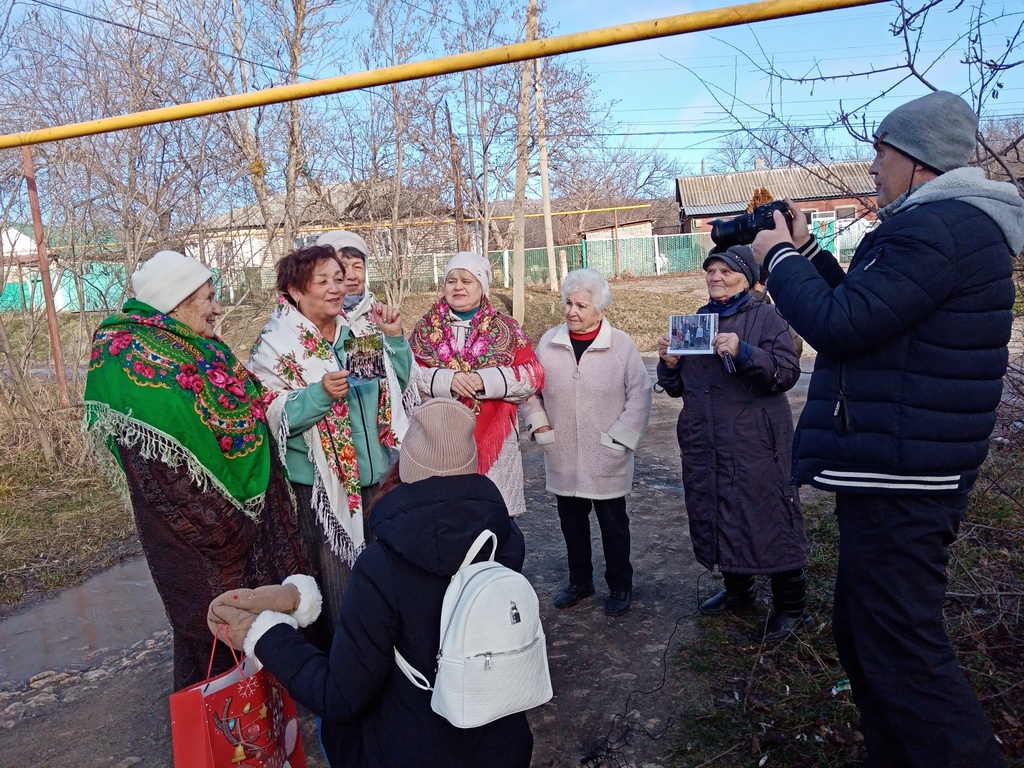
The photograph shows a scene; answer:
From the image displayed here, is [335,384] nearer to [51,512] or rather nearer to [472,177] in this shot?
[51,512]

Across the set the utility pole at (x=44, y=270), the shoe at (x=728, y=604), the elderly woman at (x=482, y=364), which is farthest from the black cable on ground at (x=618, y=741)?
the utility pole at (x=44, y=270)

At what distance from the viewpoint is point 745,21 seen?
2814 mm

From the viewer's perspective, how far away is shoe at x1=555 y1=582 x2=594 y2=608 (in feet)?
13.5

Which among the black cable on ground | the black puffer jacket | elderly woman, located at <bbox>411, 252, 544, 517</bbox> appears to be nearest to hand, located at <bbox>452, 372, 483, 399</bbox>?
elderly woman, located at <bbox>411, 252, 544, 517</bbox>

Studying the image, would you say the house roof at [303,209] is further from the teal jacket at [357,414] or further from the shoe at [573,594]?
the shoe at [573,594]

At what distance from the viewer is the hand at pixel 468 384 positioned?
12.4 feet

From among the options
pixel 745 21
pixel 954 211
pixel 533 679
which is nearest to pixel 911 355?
pixel 954 211

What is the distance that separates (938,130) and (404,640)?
1.92m

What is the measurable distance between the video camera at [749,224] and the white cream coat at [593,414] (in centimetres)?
124

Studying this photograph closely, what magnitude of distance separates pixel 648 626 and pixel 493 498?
2.36 m

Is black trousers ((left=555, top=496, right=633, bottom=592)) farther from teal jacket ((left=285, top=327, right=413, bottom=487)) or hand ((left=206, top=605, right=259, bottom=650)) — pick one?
hand ((left=206, top=605, right=259, bottom=650))

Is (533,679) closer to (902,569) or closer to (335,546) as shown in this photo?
(902,569)

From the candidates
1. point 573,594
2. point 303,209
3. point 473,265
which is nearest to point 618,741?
point 573,594

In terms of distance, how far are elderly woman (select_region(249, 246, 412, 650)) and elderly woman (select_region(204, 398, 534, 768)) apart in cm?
131
